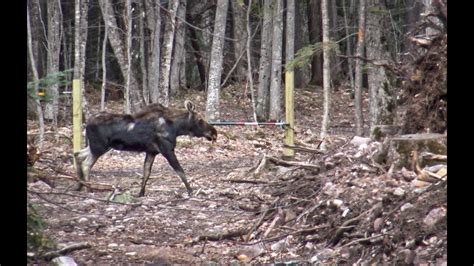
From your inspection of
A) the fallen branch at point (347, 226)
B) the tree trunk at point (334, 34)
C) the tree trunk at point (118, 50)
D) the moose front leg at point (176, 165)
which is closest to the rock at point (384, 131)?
the fallen branch at point (347, 226)

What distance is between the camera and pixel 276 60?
24156mm

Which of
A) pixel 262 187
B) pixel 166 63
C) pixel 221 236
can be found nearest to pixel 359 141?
pixel 262 187

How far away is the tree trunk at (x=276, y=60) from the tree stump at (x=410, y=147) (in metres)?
13.5

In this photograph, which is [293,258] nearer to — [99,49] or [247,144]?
[247,144]

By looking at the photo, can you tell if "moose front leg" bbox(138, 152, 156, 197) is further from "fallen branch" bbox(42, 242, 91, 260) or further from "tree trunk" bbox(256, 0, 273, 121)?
"tree trunk" bbox(256, 0, 273, 121)

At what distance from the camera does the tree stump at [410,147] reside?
10078 millimetres

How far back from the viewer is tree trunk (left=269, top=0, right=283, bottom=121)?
78.5ft

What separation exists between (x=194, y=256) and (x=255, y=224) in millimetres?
1105

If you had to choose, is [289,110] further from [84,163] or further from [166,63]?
[166,63]

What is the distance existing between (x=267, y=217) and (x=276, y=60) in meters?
13.4

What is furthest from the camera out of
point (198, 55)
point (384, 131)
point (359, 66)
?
point (198, 55)

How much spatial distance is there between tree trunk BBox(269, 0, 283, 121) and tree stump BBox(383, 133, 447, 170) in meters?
13.5

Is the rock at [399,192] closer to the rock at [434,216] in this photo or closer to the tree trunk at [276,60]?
the rock at [434,216]
